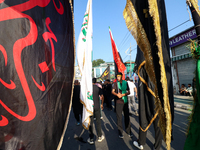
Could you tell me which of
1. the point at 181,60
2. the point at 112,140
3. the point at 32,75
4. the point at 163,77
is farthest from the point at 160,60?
the point at 181,60

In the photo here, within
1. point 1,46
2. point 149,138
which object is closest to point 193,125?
point 1,46

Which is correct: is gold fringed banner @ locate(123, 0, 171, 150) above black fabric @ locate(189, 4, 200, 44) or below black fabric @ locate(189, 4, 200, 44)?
below

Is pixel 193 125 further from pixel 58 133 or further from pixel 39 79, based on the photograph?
pixel 39 79

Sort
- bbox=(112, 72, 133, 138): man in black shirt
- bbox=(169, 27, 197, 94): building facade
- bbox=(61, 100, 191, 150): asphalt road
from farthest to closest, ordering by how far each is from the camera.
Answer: bbox=(169, 27, 197, 94): building facade
bbox=(112, 72, 133, 138): man in black shirt
bbox=(61, 100, 191, 150): asphalt road

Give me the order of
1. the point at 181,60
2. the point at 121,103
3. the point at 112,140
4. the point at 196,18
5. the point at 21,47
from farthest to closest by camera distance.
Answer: the point at 181,60
the point at 121,103
the point at 112,140
the point at 196,18
the point at 21,47

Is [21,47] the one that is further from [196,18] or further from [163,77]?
[196,18]

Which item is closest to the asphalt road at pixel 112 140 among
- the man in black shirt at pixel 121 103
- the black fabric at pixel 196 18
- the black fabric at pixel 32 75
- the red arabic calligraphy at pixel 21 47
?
the man in black shirt at pixel 121 103

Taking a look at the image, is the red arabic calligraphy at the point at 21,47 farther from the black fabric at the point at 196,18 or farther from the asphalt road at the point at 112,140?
the asphalt road at the point at 112,140

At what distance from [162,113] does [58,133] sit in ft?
2.73

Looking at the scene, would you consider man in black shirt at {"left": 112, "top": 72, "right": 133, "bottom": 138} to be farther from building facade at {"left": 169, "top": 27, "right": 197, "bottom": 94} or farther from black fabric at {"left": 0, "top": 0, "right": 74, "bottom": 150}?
building facade at {"left": 169, "top": 27, "right": 197, "bottom": 94}

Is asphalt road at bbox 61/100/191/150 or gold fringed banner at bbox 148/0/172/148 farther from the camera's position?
asphalt road at bbox 61/100/191/150

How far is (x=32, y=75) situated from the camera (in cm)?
92

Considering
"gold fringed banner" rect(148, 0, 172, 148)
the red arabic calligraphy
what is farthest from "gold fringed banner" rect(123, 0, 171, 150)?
the red arabic calligraphy

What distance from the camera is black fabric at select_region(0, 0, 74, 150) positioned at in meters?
0.82
